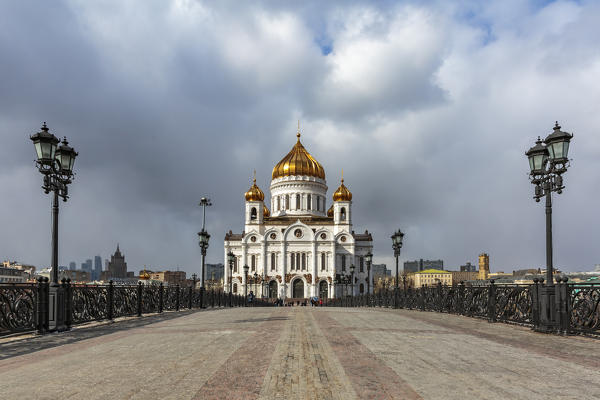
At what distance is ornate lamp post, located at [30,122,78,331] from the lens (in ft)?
35.4

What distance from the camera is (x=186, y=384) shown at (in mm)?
5047

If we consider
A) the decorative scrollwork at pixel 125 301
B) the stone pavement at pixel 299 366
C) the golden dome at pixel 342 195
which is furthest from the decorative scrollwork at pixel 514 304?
the golden dome at pixel 342 195

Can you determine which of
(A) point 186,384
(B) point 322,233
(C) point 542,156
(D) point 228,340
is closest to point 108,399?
(A) point 186,384

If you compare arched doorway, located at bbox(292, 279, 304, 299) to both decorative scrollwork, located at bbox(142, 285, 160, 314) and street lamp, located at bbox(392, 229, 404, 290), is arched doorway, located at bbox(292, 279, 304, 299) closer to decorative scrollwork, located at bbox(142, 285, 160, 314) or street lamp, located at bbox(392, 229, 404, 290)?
street lamp, located at bbox(392, 229, 404, 290)

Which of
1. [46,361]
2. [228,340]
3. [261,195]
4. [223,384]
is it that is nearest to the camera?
[223,384]

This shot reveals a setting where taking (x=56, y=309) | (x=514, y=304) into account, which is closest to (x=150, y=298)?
(x=56, y=309)

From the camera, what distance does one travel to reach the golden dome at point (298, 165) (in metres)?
76.4

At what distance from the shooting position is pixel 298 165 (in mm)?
76562

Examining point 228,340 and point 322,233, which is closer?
point 228,340

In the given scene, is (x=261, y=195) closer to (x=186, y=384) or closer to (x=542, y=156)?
(x=542, y=156)

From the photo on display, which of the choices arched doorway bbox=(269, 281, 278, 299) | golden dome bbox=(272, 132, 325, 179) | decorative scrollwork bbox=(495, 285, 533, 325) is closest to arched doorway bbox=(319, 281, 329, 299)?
arched doorway bbox=(269, 281, 278, 299)

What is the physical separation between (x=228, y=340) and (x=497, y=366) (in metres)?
4.77

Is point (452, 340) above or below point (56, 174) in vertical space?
below

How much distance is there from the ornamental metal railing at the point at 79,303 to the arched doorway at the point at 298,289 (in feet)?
164
